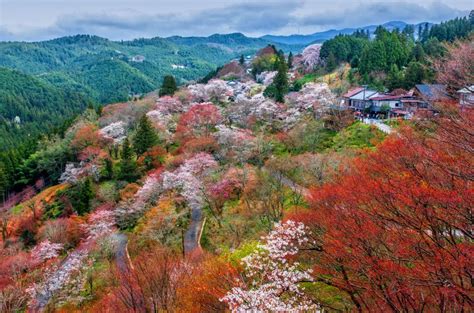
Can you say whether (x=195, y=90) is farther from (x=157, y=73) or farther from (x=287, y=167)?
(x=157, y=73)

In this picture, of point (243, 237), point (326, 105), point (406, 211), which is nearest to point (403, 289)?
point (406, 211)

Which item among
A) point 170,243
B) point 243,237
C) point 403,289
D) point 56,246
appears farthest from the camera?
point 56,246

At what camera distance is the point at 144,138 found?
1325 inches

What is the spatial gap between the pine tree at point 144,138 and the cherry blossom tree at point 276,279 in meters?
24.5

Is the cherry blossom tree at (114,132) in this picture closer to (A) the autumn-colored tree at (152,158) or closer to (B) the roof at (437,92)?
(A) the autumn-colored tree at (152,158)

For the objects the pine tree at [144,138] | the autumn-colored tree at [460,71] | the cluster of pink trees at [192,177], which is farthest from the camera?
the pine tree at [144,138]

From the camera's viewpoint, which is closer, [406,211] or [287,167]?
[406,211]

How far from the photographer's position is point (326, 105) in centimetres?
3269

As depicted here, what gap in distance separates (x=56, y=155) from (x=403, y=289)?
1545 inches

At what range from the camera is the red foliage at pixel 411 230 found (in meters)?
7.66

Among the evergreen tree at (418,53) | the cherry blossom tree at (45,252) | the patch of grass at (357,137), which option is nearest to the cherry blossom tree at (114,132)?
the cherry blossom tree at (45,252)

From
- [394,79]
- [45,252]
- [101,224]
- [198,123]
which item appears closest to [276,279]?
[101,224]

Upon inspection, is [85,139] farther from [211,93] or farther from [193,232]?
[193,232]

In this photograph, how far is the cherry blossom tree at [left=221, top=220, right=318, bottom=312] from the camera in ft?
29.2
